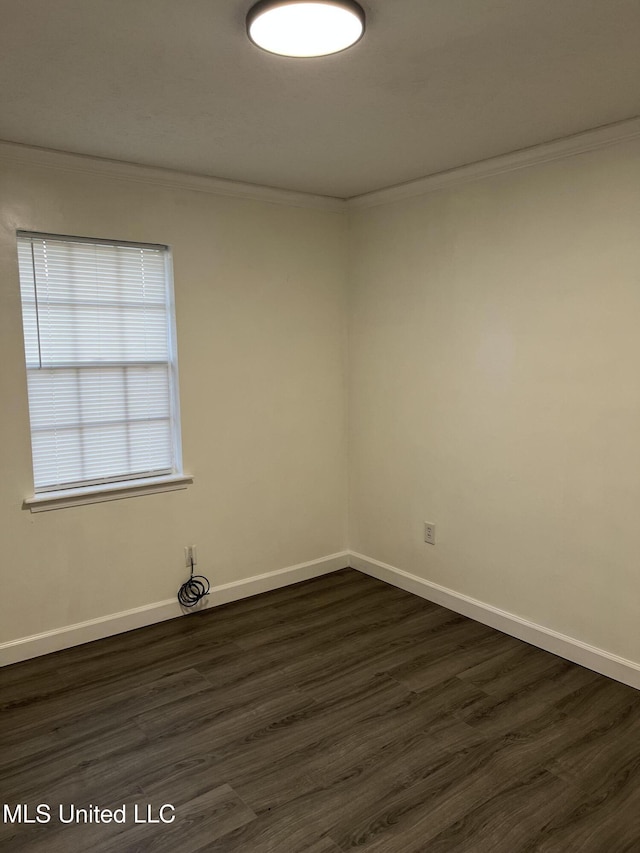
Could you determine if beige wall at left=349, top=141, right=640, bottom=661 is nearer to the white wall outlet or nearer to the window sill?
the white wall outlet

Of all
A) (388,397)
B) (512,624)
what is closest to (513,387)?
(388,397)

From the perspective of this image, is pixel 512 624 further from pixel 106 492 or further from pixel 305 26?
pixel 305 26

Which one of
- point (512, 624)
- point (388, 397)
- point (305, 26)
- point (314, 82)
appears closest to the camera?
point (305, 26)

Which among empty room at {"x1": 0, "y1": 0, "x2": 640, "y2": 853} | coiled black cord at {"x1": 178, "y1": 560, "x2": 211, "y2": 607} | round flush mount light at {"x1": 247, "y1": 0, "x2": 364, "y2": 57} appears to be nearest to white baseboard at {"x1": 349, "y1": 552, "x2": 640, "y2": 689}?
empty room at {"x1": 0, "y1": 0, "x2": 640, "y2": 853}

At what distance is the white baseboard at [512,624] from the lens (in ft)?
9.43

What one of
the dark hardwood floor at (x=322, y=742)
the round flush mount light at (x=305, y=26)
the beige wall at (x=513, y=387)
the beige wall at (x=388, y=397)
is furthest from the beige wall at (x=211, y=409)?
the round flush mount light at (x=305, y=26)

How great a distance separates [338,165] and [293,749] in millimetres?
2728

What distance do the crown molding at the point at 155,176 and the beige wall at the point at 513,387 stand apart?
0.42 meters

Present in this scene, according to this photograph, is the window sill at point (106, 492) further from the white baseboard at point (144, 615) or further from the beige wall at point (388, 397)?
the white baseboard at point (144, 615)

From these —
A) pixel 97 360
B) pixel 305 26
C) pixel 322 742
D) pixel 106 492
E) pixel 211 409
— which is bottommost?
pixel 322 742

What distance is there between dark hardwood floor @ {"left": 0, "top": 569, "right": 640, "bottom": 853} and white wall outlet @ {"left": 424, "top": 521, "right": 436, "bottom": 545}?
19.1 inches

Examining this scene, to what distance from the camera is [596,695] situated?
9.03 ft

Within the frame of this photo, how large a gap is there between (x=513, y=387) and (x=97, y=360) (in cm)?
216

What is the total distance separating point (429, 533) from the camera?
3.78 m
